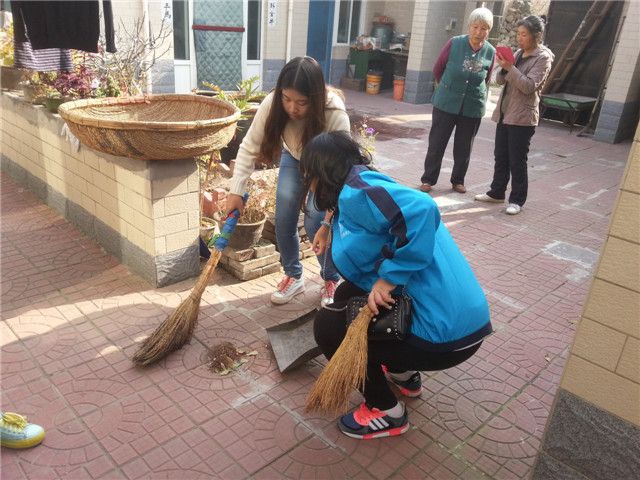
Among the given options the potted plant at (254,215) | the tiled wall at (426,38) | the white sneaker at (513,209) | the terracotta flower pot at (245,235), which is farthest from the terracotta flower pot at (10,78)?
the tiled wall at (426,38)

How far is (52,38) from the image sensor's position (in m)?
3.77

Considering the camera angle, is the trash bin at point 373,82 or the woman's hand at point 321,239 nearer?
the woman's hand at point 321,239

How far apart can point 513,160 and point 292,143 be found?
312 centimetres

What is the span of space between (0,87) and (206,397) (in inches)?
174

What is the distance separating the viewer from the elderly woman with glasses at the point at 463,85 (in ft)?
17.8

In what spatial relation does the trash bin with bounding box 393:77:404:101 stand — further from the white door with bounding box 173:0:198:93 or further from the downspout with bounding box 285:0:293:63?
the white door with bounding box 173:0:198:93

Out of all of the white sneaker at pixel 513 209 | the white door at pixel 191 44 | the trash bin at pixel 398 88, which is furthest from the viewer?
the trash bin at pixel 398 88

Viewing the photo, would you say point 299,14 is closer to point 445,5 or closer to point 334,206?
point 445,5

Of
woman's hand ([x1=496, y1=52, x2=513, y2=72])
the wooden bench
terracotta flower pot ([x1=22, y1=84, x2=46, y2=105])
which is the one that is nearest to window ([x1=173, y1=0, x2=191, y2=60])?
terracotta flower pot ([x1=22, y1=84, x2=46, y2=105])

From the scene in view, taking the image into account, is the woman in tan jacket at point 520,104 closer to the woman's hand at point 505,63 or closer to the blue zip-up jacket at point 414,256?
the woman's hand at point 505,63

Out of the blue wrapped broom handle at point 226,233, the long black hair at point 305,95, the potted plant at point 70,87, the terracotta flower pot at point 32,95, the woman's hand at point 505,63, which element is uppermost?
the woman's hand at point 505,63

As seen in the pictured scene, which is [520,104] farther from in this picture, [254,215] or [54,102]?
[54,102]

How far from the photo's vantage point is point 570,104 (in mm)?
10227

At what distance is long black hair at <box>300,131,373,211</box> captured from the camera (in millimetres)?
2283
